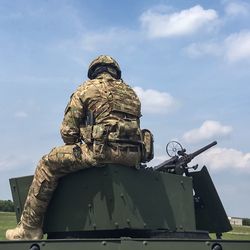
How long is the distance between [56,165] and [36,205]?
21.3 inches

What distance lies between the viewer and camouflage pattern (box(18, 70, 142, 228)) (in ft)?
20.7

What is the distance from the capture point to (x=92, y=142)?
6.32m

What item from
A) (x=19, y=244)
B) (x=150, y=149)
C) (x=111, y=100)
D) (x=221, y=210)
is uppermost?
(x=111, y=100)

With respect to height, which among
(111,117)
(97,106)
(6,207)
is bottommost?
(111,117)

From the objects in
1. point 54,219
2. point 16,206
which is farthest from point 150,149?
point 16,206

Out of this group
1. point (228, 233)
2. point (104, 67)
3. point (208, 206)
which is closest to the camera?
point (104, 67)

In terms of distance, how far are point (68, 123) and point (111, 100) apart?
0.55m

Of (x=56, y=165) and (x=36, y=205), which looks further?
(x=36, y=205)

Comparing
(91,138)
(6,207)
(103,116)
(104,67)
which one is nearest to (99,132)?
(91,138)

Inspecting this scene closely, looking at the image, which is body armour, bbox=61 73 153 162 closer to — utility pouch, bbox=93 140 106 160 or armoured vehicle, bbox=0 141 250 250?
utility pouch, bbox=93 140 106 160

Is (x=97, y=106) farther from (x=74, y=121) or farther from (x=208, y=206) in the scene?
(x=208, y=206)

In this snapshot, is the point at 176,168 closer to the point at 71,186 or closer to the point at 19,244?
the point at 71,186

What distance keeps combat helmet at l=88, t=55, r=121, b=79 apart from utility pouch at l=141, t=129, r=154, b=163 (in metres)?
0.78

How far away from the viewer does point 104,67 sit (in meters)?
7.02
